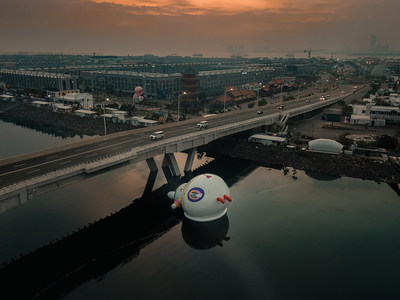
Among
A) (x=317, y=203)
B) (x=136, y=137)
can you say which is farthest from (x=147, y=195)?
(x=317, y=203)

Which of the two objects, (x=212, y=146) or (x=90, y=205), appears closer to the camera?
(x=90, y=205)

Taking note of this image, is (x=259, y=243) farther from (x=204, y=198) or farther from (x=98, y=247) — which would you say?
(x=98, y=247)

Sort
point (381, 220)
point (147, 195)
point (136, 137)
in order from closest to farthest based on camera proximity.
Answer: point (381, 220)
point (147, 195)
point (136, 137)

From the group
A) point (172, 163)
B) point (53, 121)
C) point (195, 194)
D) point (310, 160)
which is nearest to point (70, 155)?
point (172, 163)

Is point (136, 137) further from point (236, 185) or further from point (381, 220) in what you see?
point (381, 220)

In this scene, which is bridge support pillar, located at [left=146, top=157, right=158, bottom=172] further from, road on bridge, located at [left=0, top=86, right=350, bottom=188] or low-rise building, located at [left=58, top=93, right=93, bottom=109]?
low-rise building, located at [left=58, top=93, right=93, bottom=109]

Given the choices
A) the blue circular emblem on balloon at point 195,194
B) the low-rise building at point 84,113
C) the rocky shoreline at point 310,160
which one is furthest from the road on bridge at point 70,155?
the low-rise building at point 84,113

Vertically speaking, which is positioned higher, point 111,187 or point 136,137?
point 136,137
